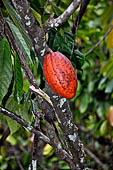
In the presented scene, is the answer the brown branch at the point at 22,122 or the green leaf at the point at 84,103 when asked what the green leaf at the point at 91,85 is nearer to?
the green leaf at the point at 84,103

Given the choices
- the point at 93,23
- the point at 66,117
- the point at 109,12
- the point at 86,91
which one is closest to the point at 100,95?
the point at 86,91

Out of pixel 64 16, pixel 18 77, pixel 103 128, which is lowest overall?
pixel 18 77

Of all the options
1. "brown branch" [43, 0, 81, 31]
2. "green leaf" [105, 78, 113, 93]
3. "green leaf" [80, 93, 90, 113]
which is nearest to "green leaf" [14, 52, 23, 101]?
"brown branch" [43, 0, 81, 31]

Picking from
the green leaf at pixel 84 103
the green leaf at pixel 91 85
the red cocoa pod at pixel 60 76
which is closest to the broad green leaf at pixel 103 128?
the green leaf at pixel 84 103

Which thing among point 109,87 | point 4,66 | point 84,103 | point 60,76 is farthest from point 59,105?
point 84,103

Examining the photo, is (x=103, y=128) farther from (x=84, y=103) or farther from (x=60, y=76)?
(x=60, y=76)

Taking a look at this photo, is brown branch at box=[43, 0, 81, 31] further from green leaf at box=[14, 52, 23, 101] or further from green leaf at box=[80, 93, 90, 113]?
green leaf at box=[80, 93, 90, 113]

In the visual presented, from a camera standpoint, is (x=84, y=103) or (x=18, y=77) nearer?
(x=18, y=77)

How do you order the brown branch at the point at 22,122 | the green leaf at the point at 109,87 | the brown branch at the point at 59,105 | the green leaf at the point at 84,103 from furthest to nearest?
the green leaf at the point at 84,103 → the green leaf at the point at 109,87 → the brown branch at the point at 59,105 → the brown branch at the point at 22,122
